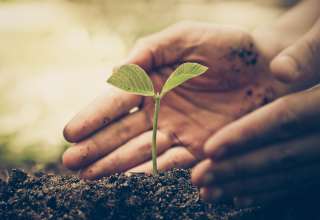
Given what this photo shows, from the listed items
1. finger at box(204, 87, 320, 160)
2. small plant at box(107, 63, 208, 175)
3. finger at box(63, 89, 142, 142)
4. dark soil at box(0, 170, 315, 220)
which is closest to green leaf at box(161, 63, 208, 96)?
small plant at box(107, 63, 208, 175)

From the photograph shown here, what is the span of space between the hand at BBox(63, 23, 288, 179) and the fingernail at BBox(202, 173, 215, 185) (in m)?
0.42

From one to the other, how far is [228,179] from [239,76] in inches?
18.9

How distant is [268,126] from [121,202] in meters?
0.40

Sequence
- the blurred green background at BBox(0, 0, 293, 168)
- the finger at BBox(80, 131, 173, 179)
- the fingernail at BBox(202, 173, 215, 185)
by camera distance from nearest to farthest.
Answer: the fingernail at BBox(202, 173, 215, 185) < the finger at BBox(80, 131, 173, 179) < the blurred green background at BBox(0, 0, 293, 168)

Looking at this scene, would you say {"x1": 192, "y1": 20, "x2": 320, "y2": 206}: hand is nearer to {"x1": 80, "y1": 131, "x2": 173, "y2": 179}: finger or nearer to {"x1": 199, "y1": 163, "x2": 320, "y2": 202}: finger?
{"x1": 199, "y1": 163, "x2": 320, "y2": 202}: finger

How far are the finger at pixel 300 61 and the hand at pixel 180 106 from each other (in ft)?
0.83

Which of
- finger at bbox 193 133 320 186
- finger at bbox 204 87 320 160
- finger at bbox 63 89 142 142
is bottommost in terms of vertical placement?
finger at bbox 193 133 320 186

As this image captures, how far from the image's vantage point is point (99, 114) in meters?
1.25

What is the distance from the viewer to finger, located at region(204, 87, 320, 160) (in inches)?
33.4

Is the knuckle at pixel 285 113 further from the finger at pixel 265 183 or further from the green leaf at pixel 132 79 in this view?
→ the green leaf at pixel 132 79

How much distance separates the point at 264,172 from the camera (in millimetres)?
917

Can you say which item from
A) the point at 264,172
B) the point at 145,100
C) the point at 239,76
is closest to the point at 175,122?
the point at 145,100

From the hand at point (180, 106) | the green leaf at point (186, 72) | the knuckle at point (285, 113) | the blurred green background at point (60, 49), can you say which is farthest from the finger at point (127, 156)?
the blurred green background at point (60, 49)

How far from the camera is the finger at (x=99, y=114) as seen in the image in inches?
47.9
